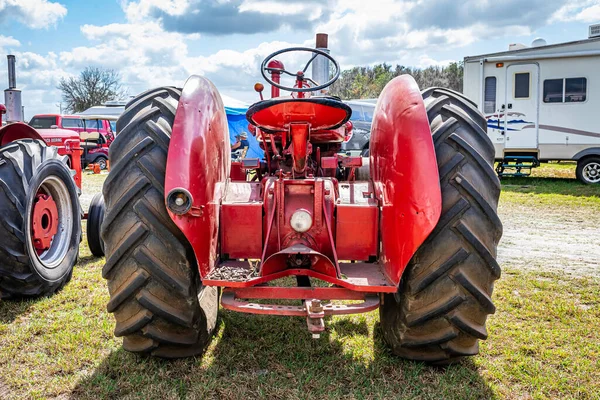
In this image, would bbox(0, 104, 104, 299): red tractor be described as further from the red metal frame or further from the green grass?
the green grass

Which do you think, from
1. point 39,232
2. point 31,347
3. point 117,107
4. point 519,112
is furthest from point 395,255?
point 117,107

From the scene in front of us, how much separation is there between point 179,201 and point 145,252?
0.37m

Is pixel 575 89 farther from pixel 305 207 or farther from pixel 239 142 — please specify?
pixel 305 207

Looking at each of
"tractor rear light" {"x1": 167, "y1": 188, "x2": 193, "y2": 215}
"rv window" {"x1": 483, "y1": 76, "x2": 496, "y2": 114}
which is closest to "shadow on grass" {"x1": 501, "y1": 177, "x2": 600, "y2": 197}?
"rv window" {"x1": 483, "y1": 76, "x2": 496, "y2": 114}

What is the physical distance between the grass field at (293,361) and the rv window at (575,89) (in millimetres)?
9946

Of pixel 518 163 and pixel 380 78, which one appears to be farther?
pixel 380 78

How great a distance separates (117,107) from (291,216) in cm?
2816

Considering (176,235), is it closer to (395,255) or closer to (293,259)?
(293,259)

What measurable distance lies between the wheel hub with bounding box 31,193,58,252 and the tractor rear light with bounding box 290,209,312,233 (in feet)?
9.30

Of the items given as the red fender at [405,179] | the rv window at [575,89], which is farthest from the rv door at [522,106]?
the red fender at [405,179]

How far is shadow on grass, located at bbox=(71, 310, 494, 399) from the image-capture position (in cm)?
276

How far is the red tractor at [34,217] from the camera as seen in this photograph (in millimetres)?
3953

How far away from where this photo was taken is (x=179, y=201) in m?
2.49

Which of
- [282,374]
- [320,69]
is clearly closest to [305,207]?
[282,374]
